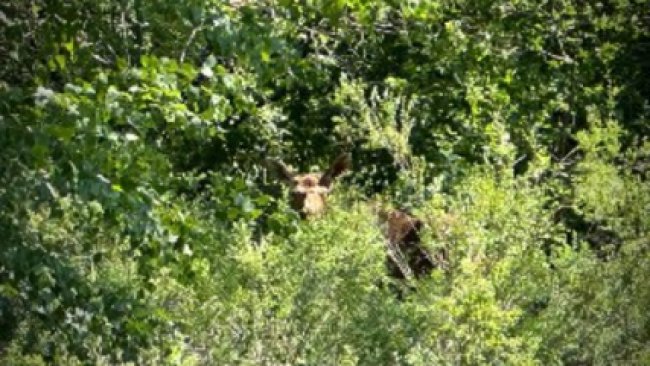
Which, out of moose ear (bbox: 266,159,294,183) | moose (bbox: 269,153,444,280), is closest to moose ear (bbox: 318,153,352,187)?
moose (bbox: 269,153,444,280)

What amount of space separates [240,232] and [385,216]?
177 cm

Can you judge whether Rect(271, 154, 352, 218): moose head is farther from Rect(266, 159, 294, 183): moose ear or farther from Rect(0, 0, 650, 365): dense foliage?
Rect(0, 0, 650, 365): dense foliage

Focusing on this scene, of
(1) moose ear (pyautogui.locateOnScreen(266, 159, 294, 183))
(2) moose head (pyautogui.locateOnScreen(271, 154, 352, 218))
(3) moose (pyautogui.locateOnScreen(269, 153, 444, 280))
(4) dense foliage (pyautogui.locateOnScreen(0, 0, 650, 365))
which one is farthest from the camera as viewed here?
(1) moose ear (pyautogui.locateOnScreen(266, 159, 294, 183))

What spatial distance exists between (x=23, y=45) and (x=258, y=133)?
1.82 m

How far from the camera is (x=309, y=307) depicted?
12.9 feet

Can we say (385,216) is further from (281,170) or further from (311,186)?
(281,170)

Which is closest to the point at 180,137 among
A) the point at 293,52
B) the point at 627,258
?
the point at 293,52

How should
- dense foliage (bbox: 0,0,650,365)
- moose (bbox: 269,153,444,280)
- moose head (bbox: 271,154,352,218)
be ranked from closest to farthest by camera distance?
dense foliage (bbox: 0,0,650,365) < moose (bbox: 269,153,444,280) < moose head (bbox: 271,154,352,218)

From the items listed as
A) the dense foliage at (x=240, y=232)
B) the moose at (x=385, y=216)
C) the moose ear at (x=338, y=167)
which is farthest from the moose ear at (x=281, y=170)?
the dense foliage at (x=240, y=232)

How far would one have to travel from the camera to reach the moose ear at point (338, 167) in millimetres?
6426

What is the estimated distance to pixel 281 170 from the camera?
674 centimetres

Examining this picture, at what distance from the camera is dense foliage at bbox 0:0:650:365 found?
3342mm

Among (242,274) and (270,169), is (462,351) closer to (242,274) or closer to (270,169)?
(242,274)

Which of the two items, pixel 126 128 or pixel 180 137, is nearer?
pixel 126 128
